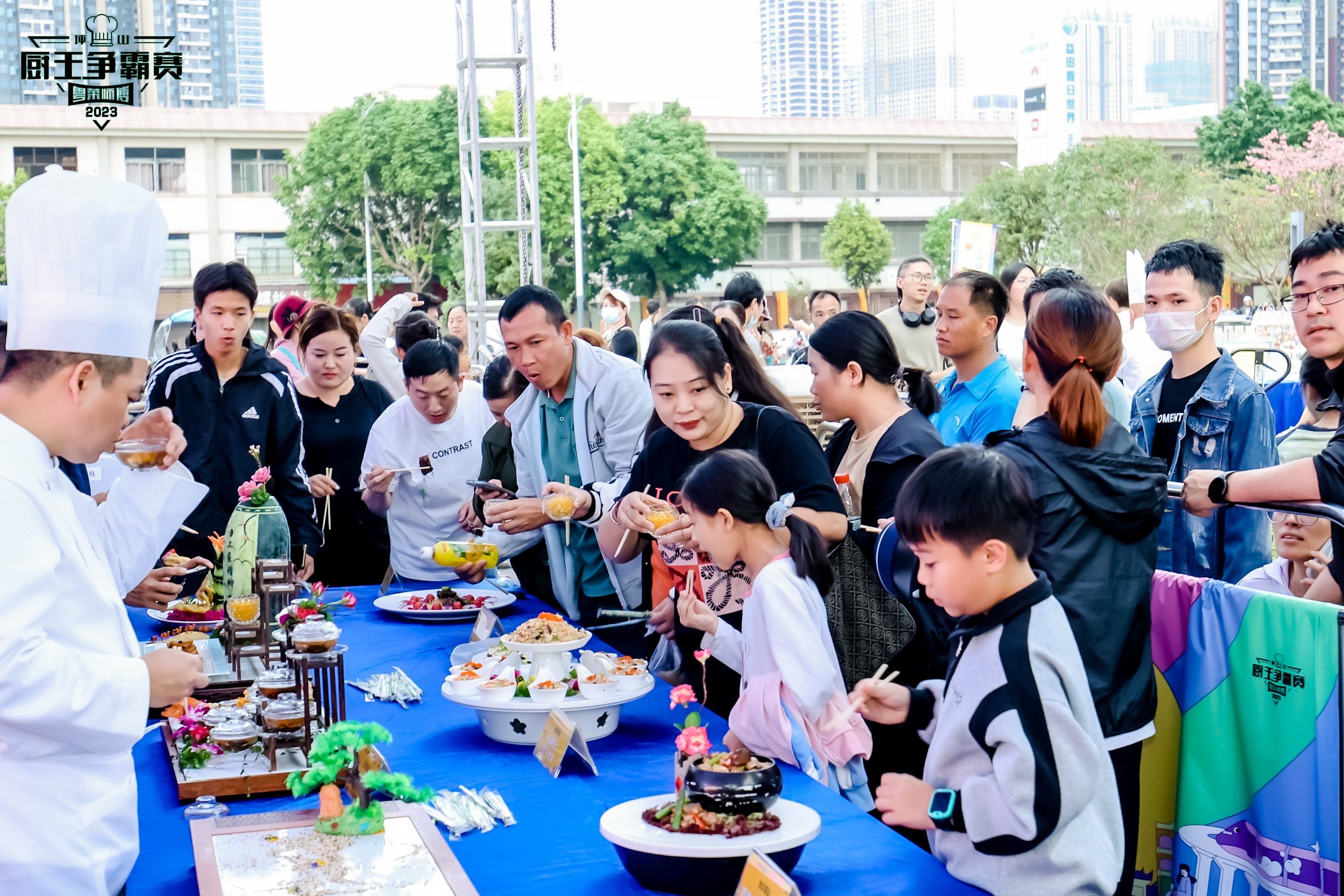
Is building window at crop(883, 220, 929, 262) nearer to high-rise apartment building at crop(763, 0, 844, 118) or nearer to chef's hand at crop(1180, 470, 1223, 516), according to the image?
chef's hand at crop(1180, 470, 1223, 516)

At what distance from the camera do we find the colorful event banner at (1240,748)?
194cm

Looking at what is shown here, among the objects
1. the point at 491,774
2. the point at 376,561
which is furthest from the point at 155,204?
the point at 376,561

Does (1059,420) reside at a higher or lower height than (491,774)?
higher

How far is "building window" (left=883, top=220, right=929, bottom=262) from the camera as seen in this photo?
135 ft

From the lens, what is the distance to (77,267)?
1452mm

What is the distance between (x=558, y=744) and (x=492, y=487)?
1.31 meters

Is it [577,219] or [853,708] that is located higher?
[577,219]

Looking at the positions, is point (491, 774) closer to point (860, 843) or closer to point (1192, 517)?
point (860, 843)

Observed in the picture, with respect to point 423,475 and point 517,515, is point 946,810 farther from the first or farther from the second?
point 423,475

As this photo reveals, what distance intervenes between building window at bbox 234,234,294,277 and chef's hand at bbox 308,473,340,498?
31350 millimetres

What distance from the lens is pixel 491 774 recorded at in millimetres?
1821

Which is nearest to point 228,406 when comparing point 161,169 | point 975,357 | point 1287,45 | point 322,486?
point 322,486

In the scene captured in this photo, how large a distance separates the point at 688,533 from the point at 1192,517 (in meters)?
1.38

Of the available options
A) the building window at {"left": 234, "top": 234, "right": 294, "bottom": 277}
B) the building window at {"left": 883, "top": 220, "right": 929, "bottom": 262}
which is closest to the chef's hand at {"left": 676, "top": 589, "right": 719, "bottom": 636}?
the building window at {"left": 234, "top": 234, "right": 294, "bottom": 277}
